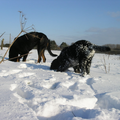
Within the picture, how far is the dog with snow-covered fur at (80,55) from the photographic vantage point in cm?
317

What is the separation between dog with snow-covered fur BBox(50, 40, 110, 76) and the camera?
3172mm

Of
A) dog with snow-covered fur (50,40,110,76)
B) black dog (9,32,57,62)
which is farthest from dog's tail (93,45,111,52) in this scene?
black dog (9,32,57,62)

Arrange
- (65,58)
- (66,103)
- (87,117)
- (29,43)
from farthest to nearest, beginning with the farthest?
1. (29,43)
2. (65,58)
3. (66,103)
4. (87,117)

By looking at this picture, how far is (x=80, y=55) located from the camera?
3.25m

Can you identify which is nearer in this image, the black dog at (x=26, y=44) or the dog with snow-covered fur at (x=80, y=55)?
the dog with snow-covered fur at (x=80, y=55)

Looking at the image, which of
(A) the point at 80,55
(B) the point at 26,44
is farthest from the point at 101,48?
(B) the point at 26,44

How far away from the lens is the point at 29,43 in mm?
6062

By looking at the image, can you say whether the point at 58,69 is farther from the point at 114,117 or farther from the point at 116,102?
the point at 114,117

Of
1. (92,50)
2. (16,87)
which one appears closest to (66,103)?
(16,87)

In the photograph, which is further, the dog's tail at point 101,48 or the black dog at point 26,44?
the black dog at point 26,44

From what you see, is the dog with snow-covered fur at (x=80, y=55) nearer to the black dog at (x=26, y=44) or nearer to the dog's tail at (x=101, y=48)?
the dog's tail at (x=101, y=48)

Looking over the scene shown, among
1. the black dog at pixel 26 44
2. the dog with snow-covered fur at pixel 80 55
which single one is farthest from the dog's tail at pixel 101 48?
Answer: the black dog at pixel 26 44

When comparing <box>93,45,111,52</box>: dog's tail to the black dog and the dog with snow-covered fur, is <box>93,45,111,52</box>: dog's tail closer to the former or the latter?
the dog with snow-covered fur

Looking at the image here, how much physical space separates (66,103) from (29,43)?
511 centimetres
